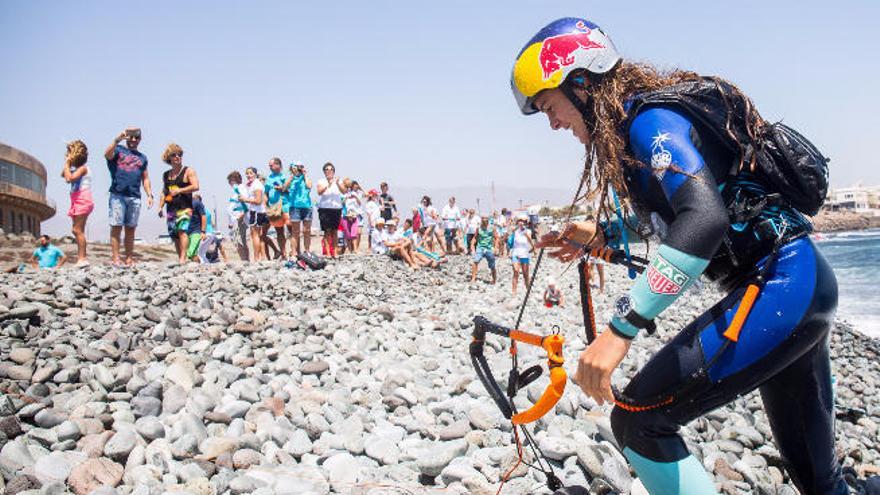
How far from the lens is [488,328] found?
333cm

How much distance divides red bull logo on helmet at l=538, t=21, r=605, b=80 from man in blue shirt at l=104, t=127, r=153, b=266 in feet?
33.0

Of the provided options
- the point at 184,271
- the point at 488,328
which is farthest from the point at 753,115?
the point at 184,271

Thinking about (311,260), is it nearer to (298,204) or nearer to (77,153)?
(298,204)

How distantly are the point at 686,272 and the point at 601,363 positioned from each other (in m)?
0.48

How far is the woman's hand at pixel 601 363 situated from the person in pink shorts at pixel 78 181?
10.9m

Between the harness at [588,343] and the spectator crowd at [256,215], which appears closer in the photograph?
the harness at [588,343]

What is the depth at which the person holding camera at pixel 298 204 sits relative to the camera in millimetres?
14333

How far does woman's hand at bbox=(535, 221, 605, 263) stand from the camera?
3.43 m

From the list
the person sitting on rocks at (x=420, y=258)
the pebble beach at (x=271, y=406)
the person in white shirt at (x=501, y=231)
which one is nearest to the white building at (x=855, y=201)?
the person in white shirt at (x=501, y=231)

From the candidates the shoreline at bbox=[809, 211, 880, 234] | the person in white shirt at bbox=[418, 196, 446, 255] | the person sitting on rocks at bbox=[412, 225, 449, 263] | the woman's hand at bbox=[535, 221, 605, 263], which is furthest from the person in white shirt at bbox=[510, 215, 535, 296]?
the shoreline at bbox=[809, 211, 880, 234]

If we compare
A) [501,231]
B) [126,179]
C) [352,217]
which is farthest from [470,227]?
[126,179]

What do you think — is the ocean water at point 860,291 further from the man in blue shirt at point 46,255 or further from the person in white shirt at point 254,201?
the man in blue shirt at point 46,255

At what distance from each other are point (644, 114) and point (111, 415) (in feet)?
15.9

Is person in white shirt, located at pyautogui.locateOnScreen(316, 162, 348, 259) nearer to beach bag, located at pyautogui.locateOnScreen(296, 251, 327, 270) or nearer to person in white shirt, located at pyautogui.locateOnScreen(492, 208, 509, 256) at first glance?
beach bag, located at pyautogui.locateOnScreen(296, 251, 327, 270)
